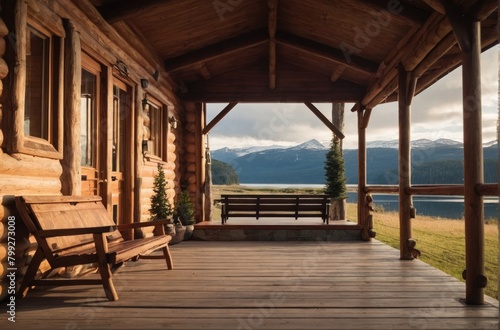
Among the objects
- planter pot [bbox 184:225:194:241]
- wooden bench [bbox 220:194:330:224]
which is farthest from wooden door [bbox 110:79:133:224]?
wooden bench [bbox 220:194:330:224]

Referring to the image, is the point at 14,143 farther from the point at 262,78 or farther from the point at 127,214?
the point at 262,78

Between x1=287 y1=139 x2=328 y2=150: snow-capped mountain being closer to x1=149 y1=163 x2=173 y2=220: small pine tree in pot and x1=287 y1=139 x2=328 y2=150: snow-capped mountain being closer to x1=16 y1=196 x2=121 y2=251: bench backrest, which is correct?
x1=149 y1=163 x2=173 y2=220: small pine tree in pot

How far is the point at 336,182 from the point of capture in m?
11.3

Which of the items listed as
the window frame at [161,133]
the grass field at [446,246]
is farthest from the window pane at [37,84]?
the grass field at [446,246]

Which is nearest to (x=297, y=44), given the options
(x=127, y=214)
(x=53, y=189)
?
(x=127, y=214)

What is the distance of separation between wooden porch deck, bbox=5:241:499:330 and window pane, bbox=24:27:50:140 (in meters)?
1.57

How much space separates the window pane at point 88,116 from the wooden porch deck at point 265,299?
4.75 ft

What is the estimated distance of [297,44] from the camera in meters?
7.80

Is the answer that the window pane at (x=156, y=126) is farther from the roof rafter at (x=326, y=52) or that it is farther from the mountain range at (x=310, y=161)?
the mountain range at (x=310, y=161)

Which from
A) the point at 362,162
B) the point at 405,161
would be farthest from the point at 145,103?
the point at 362,162

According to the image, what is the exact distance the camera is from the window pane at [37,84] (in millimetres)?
4133

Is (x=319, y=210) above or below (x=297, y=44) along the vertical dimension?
below

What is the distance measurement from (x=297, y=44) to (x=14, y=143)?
542 centimetres

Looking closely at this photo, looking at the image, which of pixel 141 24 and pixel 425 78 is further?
pixel 425 78
